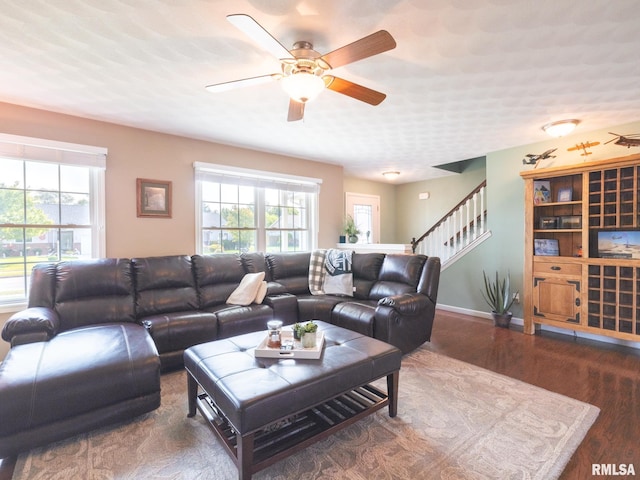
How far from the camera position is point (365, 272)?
3945 mm

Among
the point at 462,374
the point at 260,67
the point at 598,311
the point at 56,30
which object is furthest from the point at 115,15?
the point at 598,311

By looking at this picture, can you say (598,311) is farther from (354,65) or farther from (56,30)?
(56,30)

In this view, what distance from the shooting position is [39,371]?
1722 mm

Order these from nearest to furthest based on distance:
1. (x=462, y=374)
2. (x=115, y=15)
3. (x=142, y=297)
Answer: (x=115, y=15), (x=462, y=374), (x=142, y=297)

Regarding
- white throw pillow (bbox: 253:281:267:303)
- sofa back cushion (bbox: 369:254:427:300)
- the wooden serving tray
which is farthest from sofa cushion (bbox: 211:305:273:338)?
sofa back cushion (bbox: 369:254:427:300)

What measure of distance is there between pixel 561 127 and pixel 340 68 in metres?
2.74

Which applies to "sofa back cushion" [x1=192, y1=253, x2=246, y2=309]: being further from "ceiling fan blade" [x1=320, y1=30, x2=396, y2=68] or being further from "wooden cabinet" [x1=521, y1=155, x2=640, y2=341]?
"wooden cabinet" [x1=521, y1=155, x2=640, y2=341]

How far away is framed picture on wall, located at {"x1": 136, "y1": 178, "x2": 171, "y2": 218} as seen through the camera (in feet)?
11.5

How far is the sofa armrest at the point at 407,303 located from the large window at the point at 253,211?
224 cm

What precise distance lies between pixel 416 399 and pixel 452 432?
15.6 inches

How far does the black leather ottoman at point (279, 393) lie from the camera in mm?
1434

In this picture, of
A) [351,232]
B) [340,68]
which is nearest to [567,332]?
[351,232]

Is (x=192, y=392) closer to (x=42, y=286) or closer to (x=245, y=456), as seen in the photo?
(x=245, y=456)

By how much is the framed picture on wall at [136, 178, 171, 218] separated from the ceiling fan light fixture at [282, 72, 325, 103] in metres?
2.42
